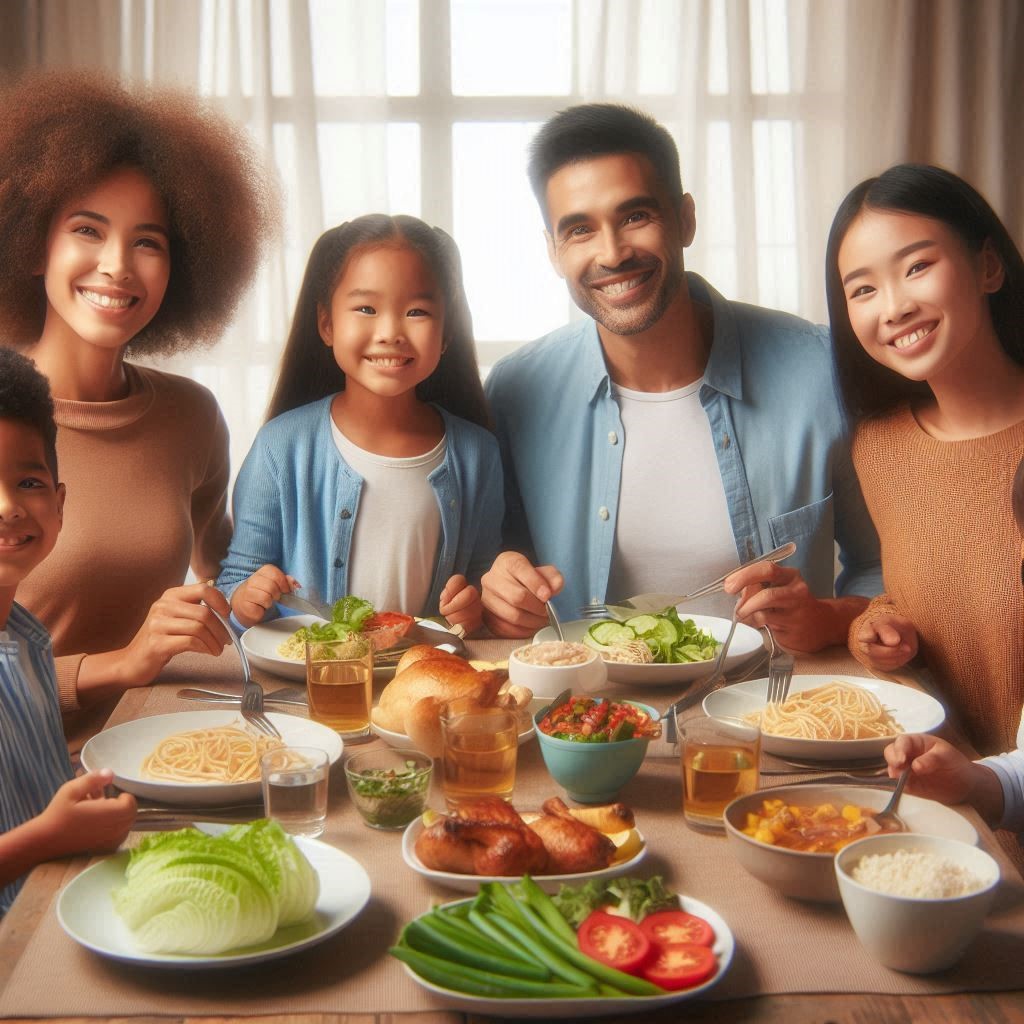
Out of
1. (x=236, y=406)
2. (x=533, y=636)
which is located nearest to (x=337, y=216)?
(x=236, y=406)

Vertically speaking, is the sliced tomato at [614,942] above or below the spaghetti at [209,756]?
above

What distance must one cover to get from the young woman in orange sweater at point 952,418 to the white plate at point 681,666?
0.20m

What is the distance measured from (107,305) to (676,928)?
6.32 ft

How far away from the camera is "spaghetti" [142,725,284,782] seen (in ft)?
5.02

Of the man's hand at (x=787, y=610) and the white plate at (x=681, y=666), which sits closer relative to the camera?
the white plate at (x=681, y=666)

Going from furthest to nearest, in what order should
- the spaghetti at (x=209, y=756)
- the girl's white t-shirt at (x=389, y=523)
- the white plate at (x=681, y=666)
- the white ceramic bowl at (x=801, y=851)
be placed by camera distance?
the girl's white t-shirt at (x=389, y=523) → the white plate at (x=681, y=666) → the spaghetti at (x=209, y=756) → the white ceramic bowl at (x=801, y=851)

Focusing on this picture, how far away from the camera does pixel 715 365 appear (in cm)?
287

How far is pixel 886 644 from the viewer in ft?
6.93

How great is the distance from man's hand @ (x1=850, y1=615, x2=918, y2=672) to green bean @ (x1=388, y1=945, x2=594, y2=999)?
1.22 m

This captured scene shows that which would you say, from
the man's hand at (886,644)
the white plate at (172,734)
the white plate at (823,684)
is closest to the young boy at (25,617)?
the white plate at (172,734)

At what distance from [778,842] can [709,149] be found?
14.4 ft

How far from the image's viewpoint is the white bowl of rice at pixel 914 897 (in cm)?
107

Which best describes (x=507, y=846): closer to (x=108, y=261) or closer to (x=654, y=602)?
(x=654, y=602)

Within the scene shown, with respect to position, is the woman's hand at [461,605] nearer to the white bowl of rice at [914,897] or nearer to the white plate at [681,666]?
the white plate at [681,666]
